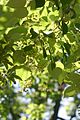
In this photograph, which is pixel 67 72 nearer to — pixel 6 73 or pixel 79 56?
pixel 79 56

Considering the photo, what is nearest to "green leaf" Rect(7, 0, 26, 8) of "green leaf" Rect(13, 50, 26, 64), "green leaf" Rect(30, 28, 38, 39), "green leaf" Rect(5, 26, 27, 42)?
"green leaf" Rect(5, 26, 27, 42)

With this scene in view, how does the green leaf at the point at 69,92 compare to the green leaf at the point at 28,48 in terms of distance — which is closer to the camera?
the green leaf at the point at 69,92

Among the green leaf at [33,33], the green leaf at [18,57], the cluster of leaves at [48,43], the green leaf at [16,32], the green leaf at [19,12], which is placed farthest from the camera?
the green leaf at [18,57]

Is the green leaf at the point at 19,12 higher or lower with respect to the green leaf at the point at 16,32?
higher

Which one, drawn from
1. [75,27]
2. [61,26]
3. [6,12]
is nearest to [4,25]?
[6,12]

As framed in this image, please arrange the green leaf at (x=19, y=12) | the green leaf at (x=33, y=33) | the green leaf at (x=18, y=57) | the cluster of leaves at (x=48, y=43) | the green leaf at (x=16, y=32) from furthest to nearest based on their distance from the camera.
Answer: the green leaf at (x=18, y=57)
the green leaf at (x=33, y=33)
the cluster of leaves at (x=48, y=43)
the green leaf at (x=16, y=32)
the green leaf at (x=19, y=12)

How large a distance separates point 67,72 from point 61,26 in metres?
0.40

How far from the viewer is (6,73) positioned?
10.8 ft

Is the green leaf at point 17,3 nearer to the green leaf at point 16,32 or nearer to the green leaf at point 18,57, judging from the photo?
the green leaf at point 16,32

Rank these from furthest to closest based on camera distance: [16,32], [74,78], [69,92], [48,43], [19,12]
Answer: [48,43]
[69,92]
[74,78]
[16,32]
[19,12]

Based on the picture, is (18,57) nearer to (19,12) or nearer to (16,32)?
(16,32)

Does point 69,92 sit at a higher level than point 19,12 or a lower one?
lower

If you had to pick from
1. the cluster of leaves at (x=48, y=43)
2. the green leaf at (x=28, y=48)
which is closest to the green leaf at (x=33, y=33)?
the cluster of leaves at (x=48, y=43)

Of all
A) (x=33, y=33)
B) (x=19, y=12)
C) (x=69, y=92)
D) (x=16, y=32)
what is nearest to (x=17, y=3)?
(x=19, y=12)
